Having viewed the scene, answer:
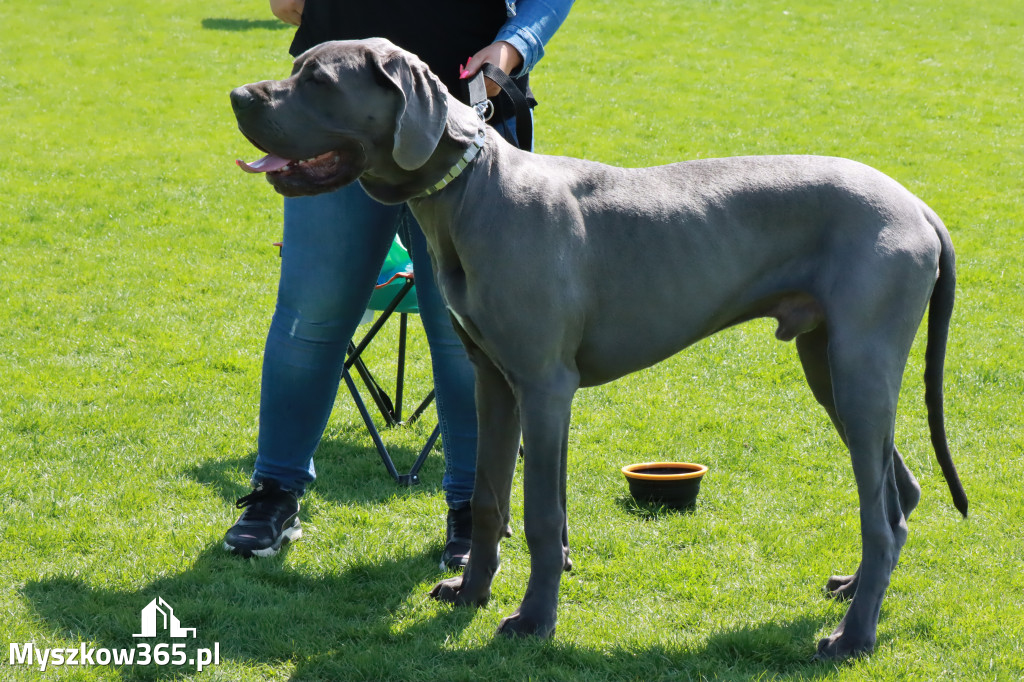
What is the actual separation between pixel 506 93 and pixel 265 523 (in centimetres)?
187

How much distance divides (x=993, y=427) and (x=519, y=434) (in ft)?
9.78

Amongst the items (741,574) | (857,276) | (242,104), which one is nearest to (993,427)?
(741,574)

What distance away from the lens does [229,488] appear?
455 centimetres

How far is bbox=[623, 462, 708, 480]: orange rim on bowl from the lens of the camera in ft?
14.2

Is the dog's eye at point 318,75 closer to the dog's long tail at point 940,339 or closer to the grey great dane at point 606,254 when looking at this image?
the grey great dane at point 606,254

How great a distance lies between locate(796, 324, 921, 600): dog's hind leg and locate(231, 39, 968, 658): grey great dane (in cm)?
21

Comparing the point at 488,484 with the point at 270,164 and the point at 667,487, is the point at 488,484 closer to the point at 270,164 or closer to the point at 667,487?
the point at 667,487

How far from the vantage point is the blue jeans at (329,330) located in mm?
3850

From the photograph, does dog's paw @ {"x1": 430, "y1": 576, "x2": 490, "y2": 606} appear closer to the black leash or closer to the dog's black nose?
the black leash

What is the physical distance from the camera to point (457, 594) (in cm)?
363

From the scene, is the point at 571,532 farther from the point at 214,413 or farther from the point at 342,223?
the point at 214,413

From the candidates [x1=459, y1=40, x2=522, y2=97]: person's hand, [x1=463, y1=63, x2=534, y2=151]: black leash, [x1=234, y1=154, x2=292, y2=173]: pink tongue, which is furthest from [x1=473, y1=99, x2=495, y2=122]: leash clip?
[x1=234, y1=154, x2=292, y2=173]: pink tongue

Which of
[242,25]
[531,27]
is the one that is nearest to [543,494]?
[531,27]

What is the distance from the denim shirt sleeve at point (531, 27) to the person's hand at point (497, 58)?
24 mm
